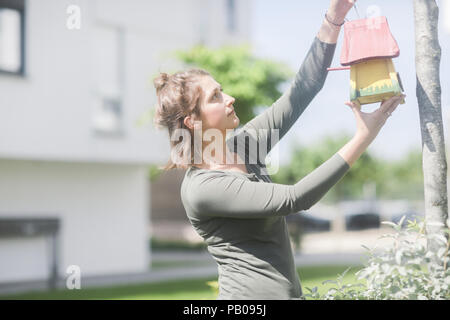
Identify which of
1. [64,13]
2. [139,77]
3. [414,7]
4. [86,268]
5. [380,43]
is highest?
[64,13]

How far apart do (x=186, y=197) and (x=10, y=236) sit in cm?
918

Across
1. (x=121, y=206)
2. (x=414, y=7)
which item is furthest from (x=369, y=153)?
(x=414, y=7)

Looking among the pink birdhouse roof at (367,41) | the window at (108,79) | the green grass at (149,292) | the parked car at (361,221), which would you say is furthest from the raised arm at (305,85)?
the parked car at (361,221)

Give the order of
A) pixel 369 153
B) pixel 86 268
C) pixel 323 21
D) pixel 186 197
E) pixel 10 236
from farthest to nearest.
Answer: pixel 369 153 < pixel 86 268 < pixel 10 236 < pixel 323 21 < pixel 186 197

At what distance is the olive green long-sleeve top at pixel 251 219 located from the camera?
178 cm

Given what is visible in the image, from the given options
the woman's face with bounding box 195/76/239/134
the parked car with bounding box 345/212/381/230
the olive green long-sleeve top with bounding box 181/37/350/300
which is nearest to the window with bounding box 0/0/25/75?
the woman's face with bounding box 195/76/239/134

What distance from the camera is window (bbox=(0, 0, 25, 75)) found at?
34.2 feet

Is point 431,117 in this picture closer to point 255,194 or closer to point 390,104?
point 390,104

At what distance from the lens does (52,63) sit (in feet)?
35.5

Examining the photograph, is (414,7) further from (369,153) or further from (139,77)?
(369,153)

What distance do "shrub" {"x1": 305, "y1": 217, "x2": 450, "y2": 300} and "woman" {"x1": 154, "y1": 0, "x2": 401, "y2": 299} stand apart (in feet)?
0.93

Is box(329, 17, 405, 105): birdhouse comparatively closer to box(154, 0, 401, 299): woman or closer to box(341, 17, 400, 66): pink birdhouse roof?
box(341, 17, 400, 66): pink birdhouse roof

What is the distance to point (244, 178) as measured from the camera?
201 centimetres

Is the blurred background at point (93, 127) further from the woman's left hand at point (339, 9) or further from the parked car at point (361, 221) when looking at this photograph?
the parked car at point (361, 221)
